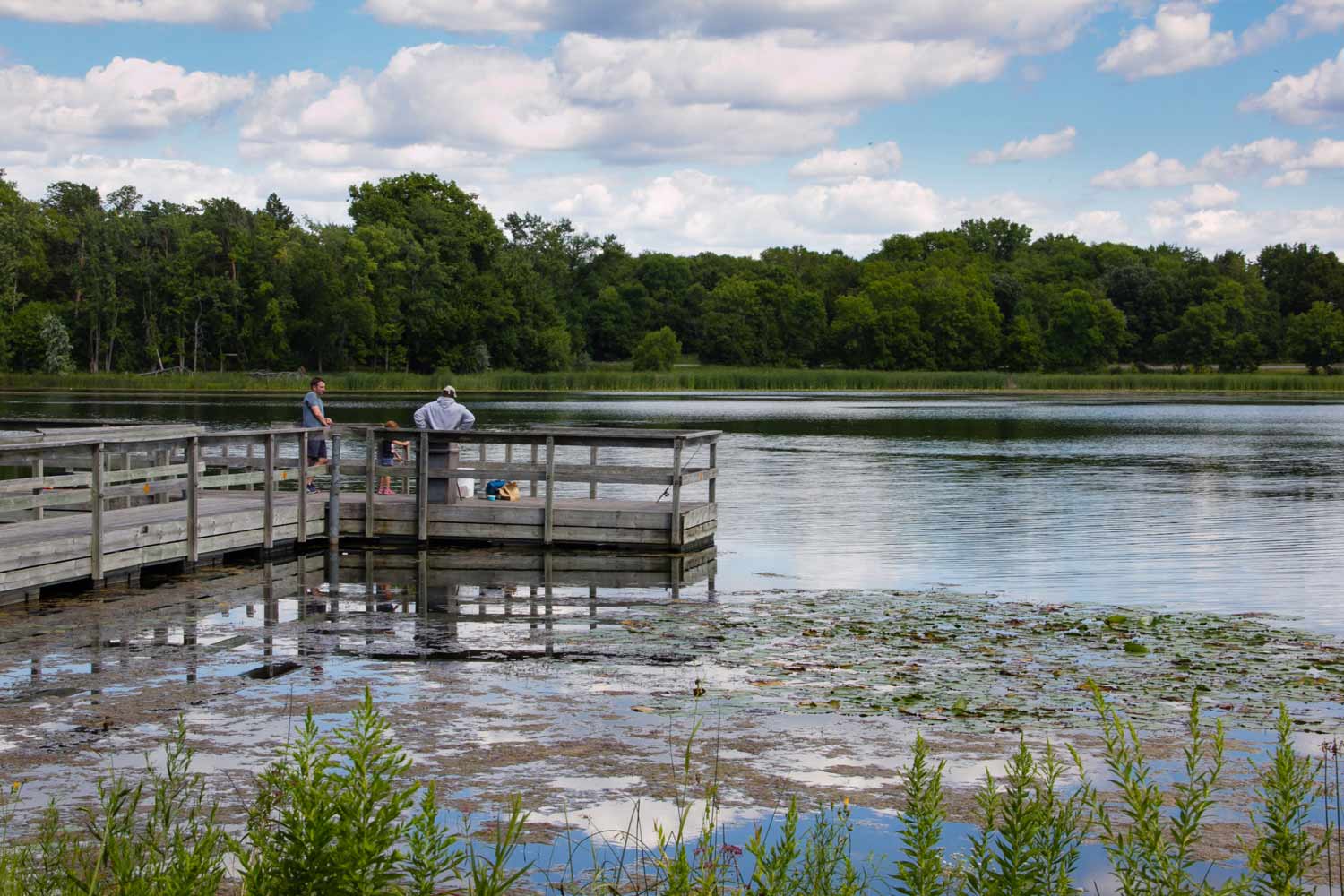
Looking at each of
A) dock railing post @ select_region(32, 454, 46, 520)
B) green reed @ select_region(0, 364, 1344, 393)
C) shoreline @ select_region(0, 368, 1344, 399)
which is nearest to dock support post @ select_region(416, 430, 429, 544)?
dock railing post @ select_region(32, 454, 46, 520)

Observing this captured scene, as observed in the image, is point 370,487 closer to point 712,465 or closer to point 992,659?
point 712,465

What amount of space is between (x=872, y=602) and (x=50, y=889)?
10811mm

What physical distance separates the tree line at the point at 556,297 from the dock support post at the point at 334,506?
238ft

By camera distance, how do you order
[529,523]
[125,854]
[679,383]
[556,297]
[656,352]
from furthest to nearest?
[556,297], [656,352], [679,383], [529,523], [125,854]

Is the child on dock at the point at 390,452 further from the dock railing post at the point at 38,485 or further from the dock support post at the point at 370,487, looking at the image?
the dock railing post at the point at 38,485

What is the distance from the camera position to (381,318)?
99.9 m

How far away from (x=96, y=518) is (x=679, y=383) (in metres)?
80.1

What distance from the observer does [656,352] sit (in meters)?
110

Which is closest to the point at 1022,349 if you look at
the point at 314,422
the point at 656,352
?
the point at 656,352

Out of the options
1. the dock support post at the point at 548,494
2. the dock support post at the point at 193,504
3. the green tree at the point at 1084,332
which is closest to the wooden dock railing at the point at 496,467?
the dock support post at the point at 548,494

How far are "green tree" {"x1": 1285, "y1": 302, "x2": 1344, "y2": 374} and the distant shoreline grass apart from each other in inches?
1236

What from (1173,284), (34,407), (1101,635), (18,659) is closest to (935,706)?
(1101,635)

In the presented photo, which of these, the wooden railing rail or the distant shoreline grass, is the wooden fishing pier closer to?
the wooden railing rail

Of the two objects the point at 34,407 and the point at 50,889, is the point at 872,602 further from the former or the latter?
the point at 34,407
